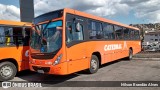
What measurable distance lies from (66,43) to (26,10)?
1699 centimetres

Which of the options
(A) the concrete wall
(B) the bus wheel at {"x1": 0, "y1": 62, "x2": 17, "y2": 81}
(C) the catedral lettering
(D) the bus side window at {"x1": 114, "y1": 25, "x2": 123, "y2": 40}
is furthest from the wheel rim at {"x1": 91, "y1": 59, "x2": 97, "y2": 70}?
(A) the concrete wall

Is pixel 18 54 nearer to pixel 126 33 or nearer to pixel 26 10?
pixel 126 33

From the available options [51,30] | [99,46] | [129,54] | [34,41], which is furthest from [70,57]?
[129,54]

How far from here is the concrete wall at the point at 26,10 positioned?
68.6 feet

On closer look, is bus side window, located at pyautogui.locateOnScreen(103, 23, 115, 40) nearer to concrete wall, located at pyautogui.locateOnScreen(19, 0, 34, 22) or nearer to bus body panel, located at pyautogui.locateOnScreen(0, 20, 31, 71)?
bus body panel, located at pyautogui.locateOnScreen(0, 20, 31, 71)

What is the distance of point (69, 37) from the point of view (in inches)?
331

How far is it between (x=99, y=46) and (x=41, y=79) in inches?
139

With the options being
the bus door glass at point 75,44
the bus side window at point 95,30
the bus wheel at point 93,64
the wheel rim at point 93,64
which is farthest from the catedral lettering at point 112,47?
the bus door glass at point 75,44

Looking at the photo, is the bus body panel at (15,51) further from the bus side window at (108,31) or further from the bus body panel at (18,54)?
the bus side window at (108,31)

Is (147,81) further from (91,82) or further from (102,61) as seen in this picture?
(102,61)

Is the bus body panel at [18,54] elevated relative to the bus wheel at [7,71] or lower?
elevated

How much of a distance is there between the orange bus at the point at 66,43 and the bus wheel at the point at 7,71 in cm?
121

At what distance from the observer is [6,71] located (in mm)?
9438

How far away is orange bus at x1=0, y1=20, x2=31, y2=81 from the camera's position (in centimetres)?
929
